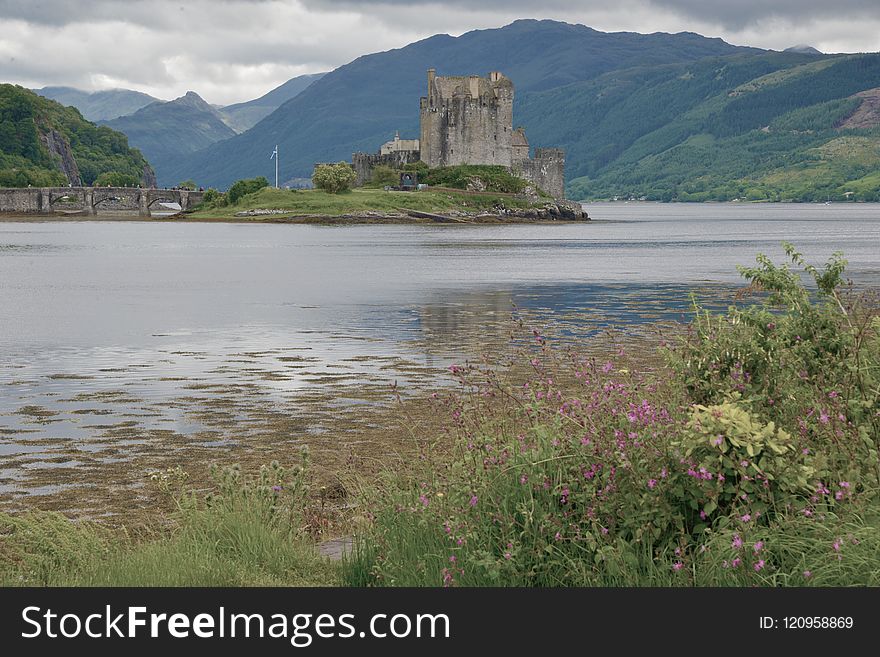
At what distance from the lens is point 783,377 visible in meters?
9.70

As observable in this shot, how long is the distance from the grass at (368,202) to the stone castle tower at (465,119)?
9795mm

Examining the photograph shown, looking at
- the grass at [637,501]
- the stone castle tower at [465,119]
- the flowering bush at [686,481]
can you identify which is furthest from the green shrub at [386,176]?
the flowering bush at [686,481]

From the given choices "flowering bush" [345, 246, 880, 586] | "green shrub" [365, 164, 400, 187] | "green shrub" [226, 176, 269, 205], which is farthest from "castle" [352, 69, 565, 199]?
"flowering bush" [345, 246, 880, 586]

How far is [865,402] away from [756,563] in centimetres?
194

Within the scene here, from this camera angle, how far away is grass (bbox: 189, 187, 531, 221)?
16188 centimetres

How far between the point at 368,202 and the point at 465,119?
2381 centimetres

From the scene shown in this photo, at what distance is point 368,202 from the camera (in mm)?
163125

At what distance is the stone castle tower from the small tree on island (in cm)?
1473

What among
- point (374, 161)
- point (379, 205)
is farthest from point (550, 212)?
point (379, 205)

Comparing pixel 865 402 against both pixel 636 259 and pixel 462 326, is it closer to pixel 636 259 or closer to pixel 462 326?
pixel 462 326

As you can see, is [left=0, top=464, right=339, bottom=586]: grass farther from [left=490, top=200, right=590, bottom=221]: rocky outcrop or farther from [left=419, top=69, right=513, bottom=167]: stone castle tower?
[left=419, top=69, right=513, bottom=167]: stone castle tower

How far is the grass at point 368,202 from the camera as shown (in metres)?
162

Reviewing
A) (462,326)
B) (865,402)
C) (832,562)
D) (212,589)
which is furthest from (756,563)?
(462,326)

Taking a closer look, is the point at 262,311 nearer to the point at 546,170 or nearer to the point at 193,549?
the point at 193,549
